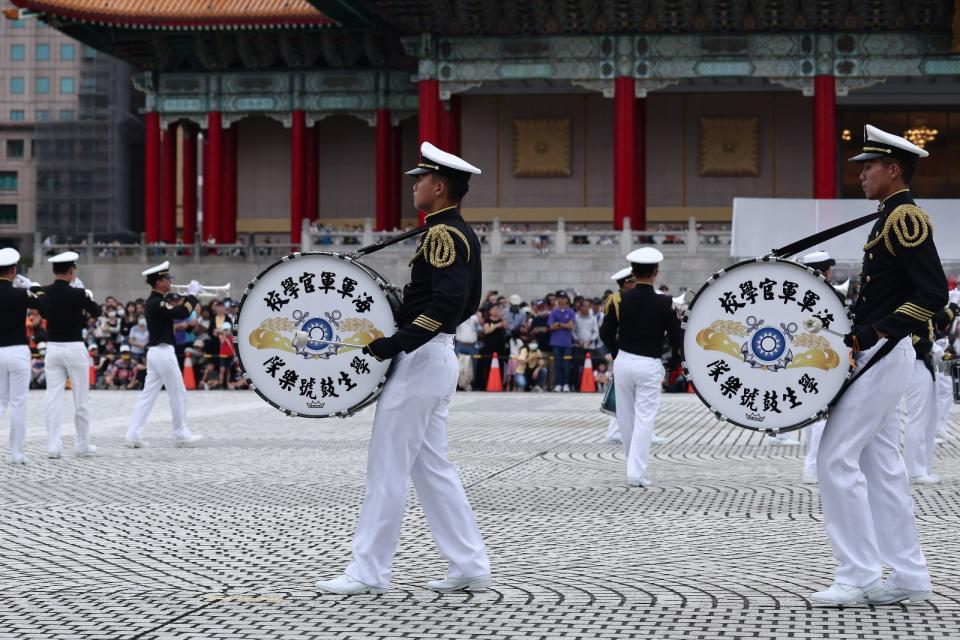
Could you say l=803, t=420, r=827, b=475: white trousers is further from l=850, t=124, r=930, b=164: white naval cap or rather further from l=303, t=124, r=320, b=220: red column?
l=303, t=124, r=320, b=220: red column

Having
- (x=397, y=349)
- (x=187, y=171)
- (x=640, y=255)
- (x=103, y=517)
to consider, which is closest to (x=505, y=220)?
(x=187, y=171)

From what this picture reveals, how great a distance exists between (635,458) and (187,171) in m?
30.7

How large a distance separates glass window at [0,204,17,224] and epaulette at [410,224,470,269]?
8243 centimetres

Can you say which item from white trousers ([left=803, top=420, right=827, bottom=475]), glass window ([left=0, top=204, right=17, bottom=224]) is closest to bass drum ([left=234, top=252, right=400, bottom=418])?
white trousers ([left=803, top=420, right=827, bottom=475])

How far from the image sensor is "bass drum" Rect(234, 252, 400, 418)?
21.8 feet

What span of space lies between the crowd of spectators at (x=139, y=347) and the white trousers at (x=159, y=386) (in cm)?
1073

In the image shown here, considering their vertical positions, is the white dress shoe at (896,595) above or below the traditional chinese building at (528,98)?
below

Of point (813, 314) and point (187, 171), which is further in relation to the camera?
point (187, 171)

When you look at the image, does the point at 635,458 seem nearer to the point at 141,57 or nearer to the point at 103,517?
the point at 103,517

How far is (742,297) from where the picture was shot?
22.1 feet

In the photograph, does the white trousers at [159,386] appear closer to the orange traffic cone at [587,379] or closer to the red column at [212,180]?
the orange traffic cone at [587,379]

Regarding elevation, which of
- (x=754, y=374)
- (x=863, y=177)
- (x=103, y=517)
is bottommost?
(x=103, y=517)

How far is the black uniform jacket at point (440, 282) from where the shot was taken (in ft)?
20.6

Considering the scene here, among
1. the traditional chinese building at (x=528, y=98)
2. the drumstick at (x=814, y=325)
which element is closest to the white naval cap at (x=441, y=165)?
the drumstick at (x=814, y=325)
